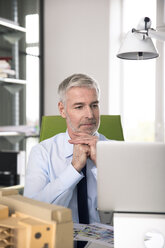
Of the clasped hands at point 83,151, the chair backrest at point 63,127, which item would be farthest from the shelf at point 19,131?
the clasped hands at point 83,151

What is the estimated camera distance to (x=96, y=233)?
1188 millimetres

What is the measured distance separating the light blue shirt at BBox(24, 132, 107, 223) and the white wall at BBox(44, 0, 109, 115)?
195 cm

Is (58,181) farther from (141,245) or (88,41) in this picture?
(88,41)

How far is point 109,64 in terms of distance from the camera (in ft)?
12.1

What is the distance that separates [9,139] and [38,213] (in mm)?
2716

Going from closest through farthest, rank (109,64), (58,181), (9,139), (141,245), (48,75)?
(141,245) → (58,181) → (9,139) → (109,64) → (48,75)

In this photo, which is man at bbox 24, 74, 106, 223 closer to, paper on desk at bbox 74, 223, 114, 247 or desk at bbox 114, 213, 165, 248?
paper on desk at bbox 74, 223, 114, 247

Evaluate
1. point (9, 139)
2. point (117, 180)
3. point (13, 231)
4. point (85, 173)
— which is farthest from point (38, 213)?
point (9, 139)

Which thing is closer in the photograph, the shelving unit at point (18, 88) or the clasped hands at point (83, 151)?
the clasped hands at point (83, 151)

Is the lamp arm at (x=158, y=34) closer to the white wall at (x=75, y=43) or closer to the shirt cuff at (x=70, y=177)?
the shirt cuff at (x=70, y=177)

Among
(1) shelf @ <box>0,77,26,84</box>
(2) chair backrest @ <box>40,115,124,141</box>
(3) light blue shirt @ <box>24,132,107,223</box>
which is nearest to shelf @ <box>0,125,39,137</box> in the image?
(1) shelf @ <box>0,77,26,84</box>

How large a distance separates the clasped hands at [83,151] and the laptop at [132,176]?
56 cm

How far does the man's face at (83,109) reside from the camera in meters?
1.75

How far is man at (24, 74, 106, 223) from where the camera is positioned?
5.14 ft
